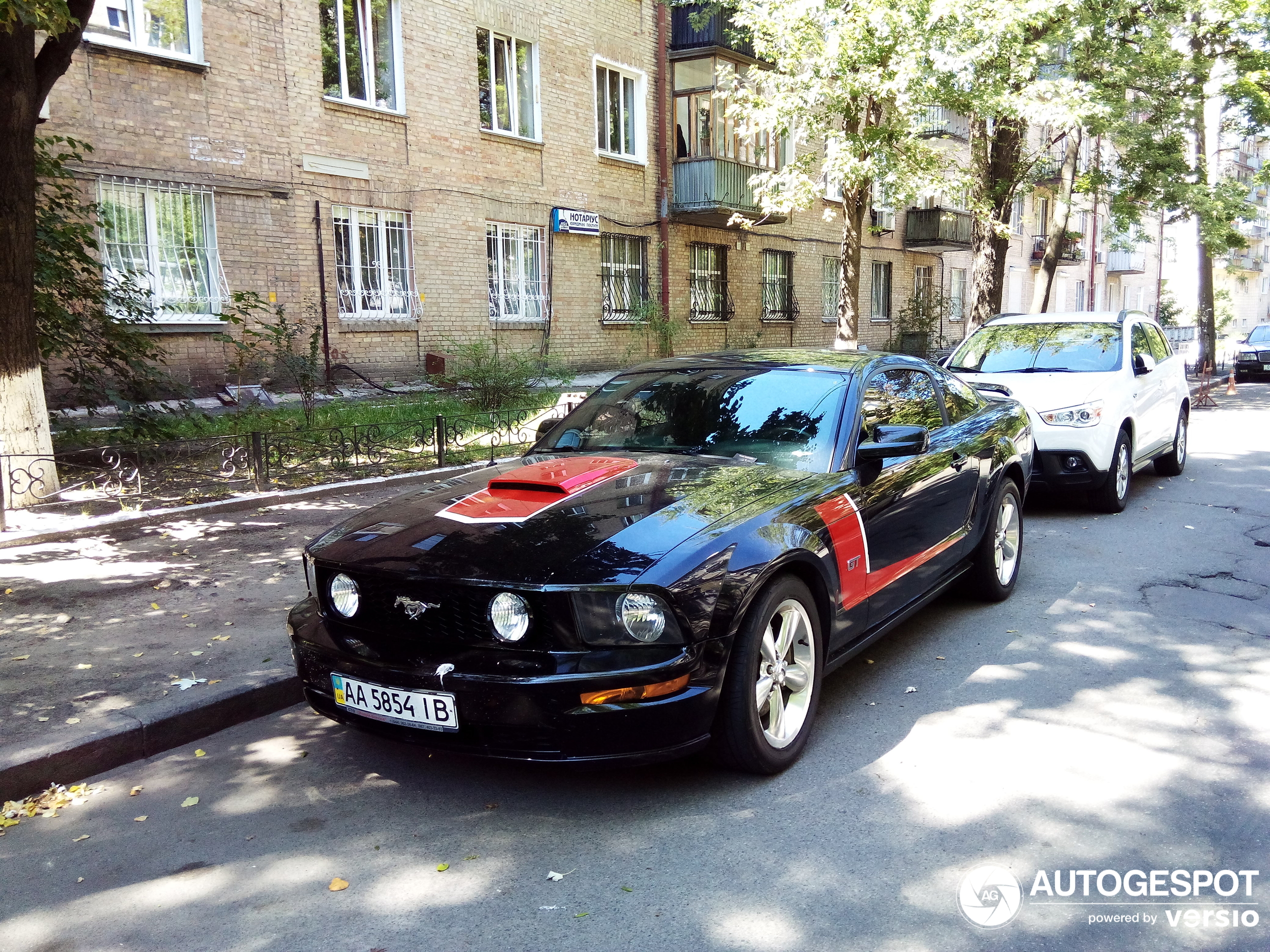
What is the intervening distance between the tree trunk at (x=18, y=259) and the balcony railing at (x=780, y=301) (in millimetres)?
18214

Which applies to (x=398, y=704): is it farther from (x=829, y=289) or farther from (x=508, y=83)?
(x=829, y=289)

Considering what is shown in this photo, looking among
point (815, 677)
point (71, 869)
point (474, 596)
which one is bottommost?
point (71, 869)

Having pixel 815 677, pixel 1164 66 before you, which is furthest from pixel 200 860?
pixel 1164 66

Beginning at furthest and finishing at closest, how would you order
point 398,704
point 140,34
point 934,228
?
point 934,228 < point 140,34 < point 398,704

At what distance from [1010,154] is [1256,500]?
10.1 meters

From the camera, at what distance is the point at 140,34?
1214cm

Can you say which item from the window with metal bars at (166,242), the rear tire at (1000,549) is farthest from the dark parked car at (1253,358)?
the window with metal bars at (166,242)

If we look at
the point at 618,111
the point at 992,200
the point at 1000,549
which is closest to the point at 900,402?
the point at 1000,549

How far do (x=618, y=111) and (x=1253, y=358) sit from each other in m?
18.0

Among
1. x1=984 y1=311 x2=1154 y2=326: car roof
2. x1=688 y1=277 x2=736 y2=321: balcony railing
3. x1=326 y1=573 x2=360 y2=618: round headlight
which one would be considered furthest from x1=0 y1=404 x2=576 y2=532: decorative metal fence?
x1=688 y1=277 x2=736 y2=321: balcony railing

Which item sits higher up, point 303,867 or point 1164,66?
point 1164,66

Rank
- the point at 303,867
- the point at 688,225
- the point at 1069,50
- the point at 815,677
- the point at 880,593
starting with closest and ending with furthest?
the point at 303,867 → the point at 815,677 → the point at 880,593 → the point at 1069,50 → the point at 688,225

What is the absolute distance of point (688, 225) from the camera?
21.2 m

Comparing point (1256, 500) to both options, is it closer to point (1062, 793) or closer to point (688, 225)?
point (1062, 793)
